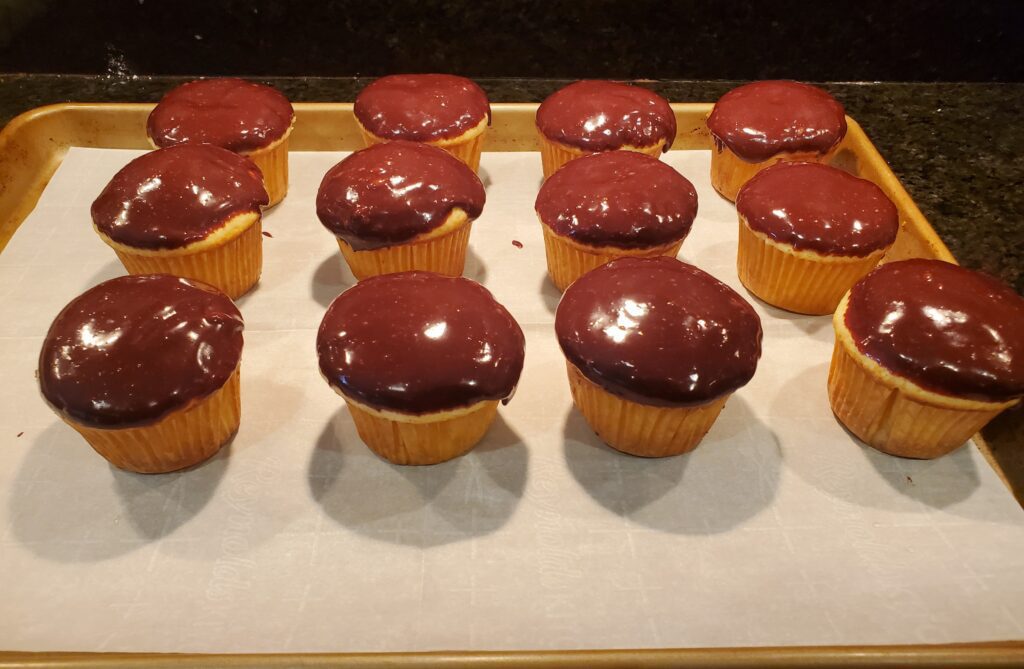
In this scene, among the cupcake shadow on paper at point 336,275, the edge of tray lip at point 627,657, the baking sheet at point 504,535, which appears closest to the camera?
the edge of tray lip at point 627,657

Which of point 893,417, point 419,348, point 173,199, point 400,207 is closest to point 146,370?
point 419,348

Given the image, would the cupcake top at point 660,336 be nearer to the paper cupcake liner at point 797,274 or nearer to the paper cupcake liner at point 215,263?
the paper cupcake liner at point 797,274

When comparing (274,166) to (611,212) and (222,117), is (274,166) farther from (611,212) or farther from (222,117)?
(611,212)

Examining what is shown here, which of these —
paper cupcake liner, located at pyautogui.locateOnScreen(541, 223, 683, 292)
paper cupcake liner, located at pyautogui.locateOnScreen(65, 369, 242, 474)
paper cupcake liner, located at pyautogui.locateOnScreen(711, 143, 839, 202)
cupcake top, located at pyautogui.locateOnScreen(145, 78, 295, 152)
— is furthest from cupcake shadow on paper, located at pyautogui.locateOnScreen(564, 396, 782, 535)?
cupcake top, located at pyautogui.locateOnScreen(145, 78, 295, 152)

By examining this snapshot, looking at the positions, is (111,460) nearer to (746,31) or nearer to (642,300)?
(642,300)

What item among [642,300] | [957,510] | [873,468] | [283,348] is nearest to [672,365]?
[642,300]

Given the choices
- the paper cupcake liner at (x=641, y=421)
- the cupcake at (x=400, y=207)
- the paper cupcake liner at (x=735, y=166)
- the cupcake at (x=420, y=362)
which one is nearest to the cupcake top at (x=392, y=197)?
the cupcake at (x=400, y=207)
